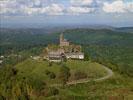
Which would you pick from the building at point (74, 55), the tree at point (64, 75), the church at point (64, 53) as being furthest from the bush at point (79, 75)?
the building at point (74, 55)

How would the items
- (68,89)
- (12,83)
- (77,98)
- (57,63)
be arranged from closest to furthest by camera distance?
(77,98) < (68,89) < (12,83) < (57,63)

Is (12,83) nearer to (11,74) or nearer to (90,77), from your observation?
(11,74)

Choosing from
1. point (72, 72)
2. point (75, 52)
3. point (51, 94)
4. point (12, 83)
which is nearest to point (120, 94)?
point (51, 94)

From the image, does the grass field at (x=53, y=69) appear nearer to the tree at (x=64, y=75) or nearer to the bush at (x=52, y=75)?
the bush at (x=52, y=75)

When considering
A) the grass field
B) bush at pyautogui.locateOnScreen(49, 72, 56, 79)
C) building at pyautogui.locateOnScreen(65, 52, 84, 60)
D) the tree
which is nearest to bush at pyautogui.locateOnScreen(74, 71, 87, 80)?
the grass field

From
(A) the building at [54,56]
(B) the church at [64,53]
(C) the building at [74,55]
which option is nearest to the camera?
(A) the building at [54,56]

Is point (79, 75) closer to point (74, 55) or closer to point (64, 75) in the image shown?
point (64, 75)

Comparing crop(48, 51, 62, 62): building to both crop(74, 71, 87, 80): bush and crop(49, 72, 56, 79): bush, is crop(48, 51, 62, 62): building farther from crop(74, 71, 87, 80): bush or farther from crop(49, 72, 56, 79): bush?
crop(49, 72, 56, 79): bush

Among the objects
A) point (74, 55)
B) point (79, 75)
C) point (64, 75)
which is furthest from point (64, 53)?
point (64, 75)
